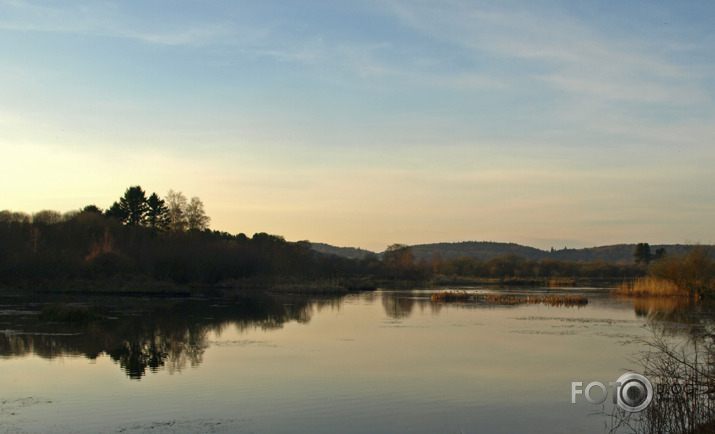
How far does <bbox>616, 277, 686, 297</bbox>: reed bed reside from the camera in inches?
1727

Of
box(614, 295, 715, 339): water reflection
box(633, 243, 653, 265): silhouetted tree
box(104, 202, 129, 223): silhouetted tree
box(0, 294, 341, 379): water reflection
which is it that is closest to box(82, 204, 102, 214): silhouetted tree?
box(104, 202, 129, 223): silhouetted tree

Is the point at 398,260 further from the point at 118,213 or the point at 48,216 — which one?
the point at 48,216

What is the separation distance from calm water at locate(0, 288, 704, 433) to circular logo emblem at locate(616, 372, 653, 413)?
508mm

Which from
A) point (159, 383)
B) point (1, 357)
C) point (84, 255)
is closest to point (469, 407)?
point (159, 383)

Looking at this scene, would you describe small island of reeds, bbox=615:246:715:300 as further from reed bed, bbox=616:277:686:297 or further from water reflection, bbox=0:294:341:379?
water reflection, bbox=0:294:341:379

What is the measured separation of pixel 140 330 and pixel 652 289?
37.6 metres

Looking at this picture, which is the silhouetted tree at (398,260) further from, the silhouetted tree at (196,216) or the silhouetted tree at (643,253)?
the silhouetted tree at (643,253)

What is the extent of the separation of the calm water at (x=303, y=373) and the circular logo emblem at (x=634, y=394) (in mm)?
508

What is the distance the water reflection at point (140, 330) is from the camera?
688 inches

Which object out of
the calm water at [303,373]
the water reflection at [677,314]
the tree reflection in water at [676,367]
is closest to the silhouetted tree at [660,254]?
the water reflection at [677,314]

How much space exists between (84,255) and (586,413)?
164 ft

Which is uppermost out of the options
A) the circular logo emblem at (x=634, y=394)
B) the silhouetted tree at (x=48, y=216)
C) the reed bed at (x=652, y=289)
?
the silhouetted tree at (x=48, y=216)

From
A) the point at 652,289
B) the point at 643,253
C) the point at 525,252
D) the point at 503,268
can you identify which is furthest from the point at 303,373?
the point at 525,252

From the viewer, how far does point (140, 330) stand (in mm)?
23453
